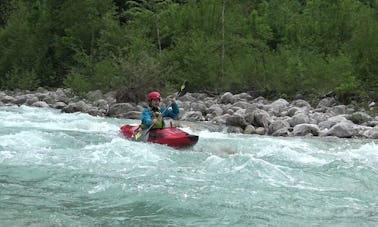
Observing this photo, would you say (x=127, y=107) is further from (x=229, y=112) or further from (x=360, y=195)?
(x=360, y=195)

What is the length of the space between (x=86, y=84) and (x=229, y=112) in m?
8.06

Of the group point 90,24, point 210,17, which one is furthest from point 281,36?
point 90,24

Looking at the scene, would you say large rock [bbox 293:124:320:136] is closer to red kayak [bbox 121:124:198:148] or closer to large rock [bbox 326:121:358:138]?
large rock [bbox 326:121:358:138]

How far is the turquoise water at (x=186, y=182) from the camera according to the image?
5.45 m

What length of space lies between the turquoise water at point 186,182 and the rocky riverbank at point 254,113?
1.32 m

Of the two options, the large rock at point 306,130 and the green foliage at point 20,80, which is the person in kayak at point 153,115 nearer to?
the large rock at point 306,130

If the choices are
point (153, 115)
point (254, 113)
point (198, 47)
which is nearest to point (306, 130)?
point (254, 113)

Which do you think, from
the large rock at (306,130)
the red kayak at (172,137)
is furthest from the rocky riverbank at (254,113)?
the red kayak at (172,137)

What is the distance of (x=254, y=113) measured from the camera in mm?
13594

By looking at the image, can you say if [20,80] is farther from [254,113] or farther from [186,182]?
[186,182]

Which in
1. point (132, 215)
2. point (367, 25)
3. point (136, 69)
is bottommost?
point (132, 215)

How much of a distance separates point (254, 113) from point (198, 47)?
24.8 ft

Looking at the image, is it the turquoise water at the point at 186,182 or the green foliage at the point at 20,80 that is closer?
the turquoise water at the point at 186,182

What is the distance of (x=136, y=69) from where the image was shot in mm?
17938
